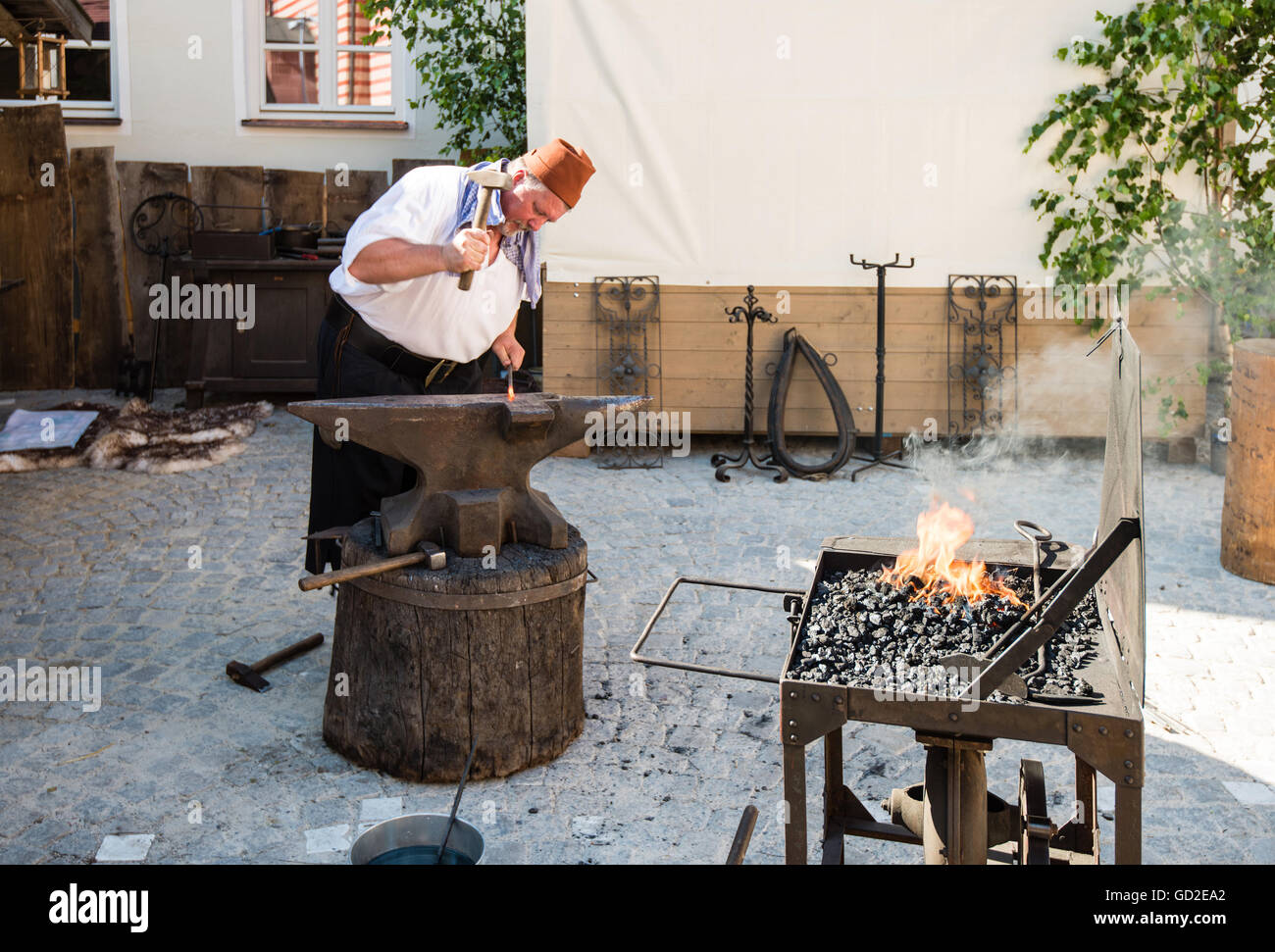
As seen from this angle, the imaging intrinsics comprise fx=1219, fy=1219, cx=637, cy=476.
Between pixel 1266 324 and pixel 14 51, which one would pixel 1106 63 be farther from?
pixel 14 51

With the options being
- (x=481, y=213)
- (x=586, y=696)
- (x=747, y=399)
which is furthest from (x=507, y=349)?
(x=747, y=399)

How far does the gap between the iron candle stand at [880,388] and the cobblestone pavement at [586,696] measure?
601 millimetres

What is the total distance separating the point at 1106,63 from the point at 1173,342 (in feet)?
5.94

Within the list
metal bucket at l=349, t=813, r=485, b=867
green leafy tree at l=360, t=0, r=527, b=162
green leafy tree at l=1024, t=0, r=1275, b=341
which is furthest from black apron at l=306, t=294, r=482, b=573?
Result: green leafy tree at l=360, t=0, r=527, b=162

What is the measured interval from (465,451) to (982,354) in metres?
5.07

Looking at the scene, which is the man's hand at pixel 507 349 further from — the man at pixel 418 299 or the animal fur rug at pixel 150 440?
the animal fur rug at pixel 150 440

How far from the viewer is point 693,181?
7.73 metres

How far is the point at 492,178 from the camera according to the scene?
3.73 meters

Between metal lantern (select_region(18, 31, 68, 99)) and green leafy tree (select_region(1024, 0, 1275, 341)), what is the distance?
5899 millimetres

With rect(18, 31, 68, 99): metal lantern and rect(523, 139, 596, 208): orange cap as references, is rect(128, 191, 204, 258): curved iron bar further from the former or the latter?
rect(523, 139, 596, 208): orange cap

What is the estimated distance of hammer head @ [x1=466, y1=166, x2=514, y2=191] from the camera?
147 inches

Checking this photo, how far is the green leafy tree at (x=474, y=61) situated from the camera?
9016 millimetres
